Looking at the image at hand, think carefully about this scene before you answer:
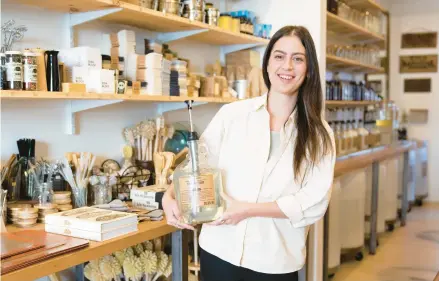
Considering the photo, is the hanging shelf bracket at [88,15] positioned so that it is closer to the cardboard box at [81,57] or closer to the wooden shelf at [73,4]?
the wooden shelf at [73,4]

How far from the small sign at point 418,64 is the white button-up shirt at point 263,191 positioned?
5.20 meters

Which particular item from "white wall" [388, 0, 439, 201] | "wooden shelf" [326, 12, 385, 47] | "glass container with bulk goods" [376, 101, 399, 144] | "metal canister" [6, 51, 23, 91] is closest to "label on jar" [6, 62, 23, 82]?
"metal canister" [6, 51, 23, 91]

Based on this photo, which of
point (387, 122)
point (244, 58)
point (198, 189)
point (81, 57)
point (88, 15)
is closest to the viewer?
point (198, 189)

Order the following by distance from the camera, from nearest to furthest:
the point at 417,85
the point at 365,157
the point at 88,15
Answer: the point at 88,15
the point at 365,157
the point at 417,85

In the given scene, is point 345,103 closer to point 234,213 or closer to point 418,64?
point 418,64

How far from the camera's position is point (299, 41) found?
1.51m

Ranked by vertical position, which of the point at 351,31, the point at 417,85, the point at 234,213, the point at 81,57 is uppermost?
the point at 351,31

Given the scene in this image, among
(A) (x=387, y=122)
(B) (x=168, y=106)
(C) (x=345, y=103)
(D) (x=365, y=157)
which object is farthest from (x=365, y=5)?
(B) (x=168, y=106)

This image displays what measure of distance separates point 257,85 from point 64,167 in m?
1.50

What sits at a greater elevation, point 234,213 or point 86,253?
point 234,213

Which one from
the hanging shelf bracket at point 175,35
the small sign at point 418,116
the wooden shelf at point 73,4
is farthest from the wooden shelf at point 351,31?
the wooden shelf at point 73,4

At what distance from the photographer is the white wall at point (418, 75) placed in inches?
240

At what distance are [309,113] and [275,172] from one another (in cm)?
23

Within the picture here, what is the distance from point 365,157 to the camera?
12.5 ft
